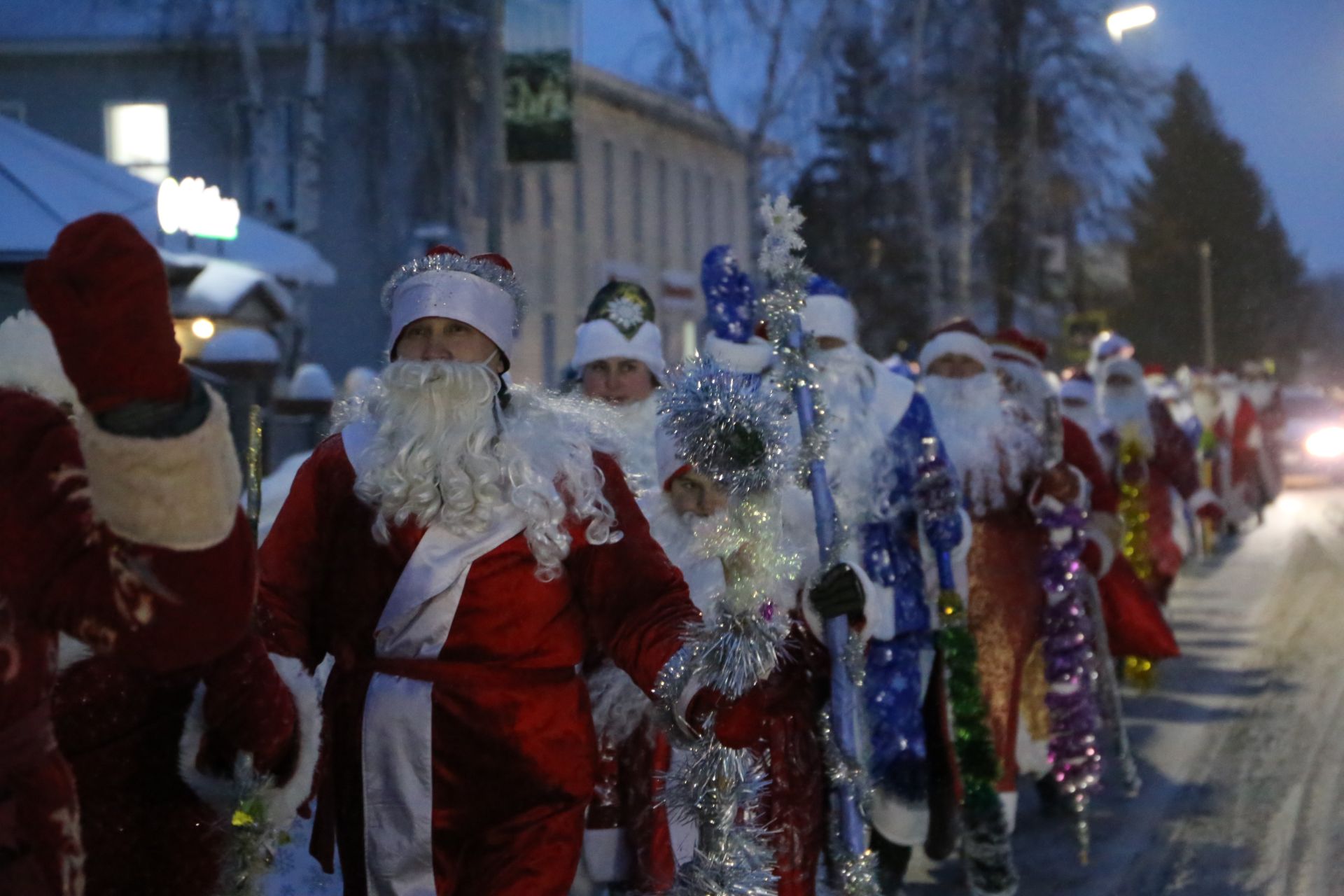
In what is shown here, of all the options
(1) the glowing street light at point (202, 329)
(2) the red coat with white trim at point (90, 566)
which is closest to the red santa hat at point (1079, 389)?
(1) the glowing street light at point (202, 329)

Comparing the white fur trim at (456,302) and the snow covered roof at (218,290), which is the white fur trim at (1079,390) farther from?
the white fur trim at (456,302)

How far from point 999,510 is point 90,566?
5649mm

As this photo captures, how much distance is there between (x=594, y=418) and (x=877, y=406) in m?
2.19

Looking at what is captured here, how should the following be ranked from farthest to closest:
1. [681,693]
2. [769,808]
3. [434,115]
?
1. [434,115]
2. [769,808]
3. [681,693]

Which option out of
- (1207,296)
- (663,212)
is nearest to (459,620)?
(663,212)

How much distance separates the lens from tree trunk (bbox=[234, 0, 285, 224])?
25.2 meters

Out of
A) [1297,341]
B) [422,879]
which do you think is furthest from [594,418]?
[1297,341]

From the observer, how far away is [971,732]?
6613 mm

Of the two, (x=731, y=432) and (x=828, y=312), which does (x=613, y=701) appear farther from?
(x=828, y=312)

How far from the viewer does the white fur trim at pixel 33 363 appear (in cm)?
310

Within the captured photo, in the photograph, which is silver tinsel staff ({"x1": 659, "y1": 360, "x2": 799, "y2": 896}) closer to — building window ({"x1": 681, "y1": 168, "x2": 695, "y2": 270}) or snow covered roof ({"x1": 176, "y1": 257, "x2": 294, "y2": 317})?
snow covered roof ({"x1": 176, "y1": 257, "x2": 294, "y2": 317})

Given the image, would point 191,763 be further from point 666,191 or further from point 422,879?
point 666,191

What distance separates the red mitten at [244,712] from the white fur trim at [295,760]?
0.02 metres

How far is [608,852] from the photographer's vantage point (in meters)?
4.89
